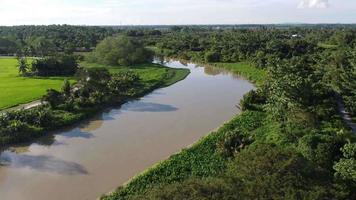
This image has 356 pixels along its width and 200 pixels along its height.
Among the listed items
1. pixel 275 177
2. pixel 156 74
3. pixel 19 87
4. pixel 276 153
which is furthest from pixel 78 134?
pixel 156 74

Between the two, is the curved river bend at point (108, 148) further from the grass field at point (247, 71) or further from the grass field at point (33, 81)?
the grass field at point (247, 71)

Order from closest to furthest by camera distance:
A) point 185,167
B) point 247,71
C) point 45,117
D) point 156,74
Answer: point 185,167 < point 45,117 < point 156,74 < point 247,71

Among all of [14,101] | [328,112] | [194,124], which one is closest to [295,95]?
[328,112]

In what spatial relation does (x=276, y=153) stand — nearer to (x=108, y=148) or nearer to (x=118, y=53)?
(x=108, y=148)

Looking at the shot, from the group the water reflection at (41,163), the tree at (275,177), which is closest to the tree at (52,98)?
the water reflection at (41,163)

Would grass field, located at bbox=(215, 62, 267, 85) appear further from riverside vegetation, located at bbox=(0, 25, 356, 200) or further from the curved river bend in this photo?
the curved river bend

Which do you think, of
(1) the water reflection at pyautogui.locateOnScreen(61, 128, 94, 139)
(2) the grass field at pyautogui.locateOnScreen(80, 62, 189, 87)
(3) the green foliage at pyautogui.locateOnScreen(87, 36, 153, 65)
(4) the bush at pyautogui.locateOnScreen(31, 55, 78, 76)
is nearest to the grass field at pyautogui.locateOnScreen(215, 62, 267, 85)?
(2) the grass field at pyautogui.locateOnScreen(80, 62, 189, 87)
